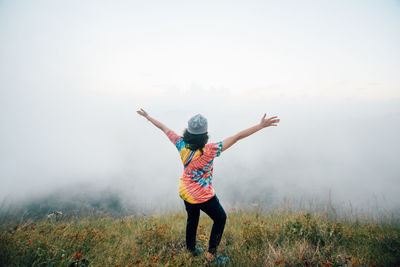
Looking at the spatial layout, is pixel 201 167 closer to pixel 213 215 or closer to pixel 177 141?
pixel 177 141

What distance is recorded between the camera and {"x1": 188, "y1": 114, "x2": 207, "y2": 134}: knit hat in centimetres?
336

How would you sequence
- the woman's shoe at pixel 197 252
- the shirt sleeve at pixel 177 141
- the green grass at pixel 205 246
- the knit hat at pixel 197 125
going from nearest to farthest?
the green grass at pixel 205 246
the knit hat at pixel 197 125
the shirt sleeve at pixel 177 141
the woman's shoe at pixel 197 252

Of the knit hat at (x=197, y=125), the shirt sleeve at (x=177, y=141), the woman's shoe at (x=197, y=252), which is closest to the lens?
the knit hat at (x=197, y=125)

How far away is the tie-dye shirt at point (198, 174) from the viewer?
339cm

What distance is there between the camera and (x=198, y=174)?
344cm

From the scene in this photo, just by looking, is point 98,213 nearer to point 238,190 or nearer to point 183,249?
point 183,249

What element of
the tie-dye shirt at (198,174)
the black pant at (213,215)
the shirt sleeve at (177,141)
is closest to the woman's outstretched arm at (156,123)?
the shirt sleeve at (177,141)

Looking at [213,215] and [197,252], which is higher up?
[213,215]

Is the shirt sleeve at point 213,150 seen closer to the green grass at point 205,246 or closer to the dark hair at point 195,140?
the dark hair at point 195,140

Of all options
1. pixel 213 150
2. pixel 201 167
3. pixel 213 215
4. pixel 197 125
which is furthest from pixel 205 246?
pixel 197 125

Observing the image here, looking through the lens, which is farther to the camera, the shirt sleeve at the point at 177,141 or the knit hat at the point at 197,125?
the shirt sleeve at the point at 177,141

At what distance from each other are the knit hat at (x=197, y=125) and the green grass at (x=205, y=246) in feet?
6.49

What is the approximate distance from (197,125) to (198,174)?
30.4 inches

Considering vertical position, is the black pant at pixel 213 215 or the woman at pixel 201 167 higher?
the woman at pixel 201 167
